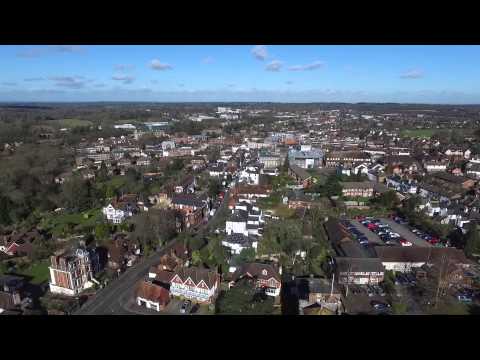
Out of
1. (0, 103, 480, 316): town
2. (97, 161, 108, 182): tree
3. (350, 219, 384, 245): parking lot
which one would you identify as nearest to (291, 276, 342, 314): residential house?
(0, 103, 480, 316): town

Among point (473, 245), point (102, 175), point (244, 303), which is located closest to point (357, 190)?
point (473, 245)

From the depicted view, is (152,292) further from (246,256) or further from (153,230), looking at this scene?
(153,230)

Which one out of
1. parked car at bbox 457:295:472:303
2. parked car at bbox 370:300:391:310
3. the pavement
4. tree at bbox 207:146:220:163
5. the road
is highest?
tree at bbox 207:146:220:163

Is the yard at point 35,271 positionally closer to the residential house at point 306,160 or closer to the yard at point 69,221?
the yard at point 69,221

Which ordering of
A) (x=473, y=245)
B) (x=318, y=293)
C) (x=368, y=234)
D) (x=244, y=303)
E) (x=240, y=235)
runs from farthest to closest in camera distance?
(x=368, y=234), (x=240, y=235), (x=473, y=245), (x=318, y=293), (x=244, y=303)

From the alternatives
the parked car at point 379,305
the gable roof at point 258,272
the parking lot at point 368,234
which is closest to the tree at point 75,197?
the gable roof at point 258,272

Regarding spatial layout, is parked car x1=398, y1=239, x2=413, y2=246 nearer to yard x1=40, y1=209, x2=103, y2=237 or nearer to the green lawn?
the green lawn
